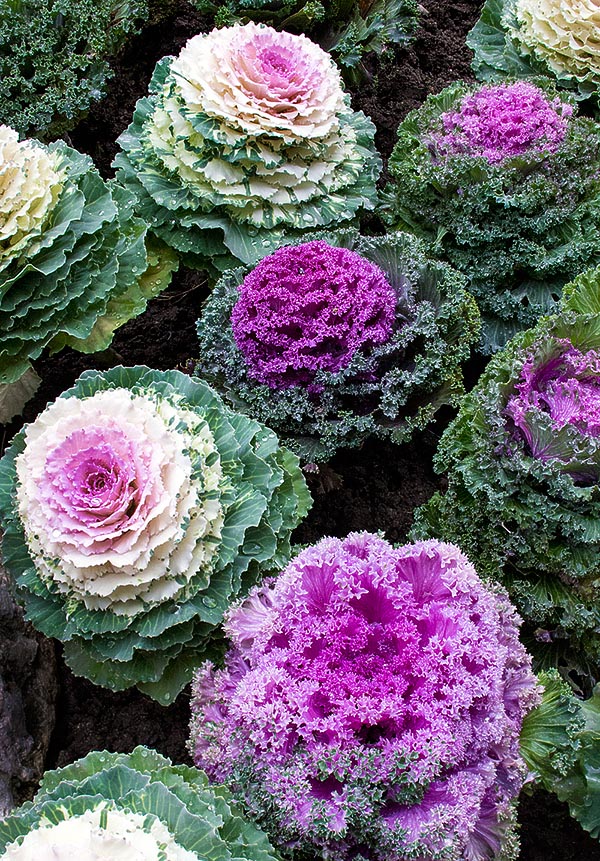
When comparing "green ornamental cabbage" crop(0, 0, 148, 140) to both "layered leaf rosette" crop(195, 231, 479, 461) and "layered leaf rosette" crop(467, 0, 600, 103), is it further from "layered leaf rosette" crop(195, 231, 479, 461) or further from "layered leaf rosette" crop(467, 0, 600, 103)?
"layered leaf rosette" crop(467, 0, 600, 103)

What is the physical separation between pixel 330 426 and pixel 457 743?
1342mm

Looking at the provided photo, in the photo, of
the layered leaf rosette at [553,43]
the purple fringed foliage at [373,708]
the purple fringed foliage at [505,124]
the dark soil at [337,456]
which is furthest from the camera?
the layered leaf rosette at [553,43]

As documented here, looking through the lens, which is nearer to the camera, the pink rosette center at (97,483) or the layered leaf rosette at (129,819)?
the layered leaf rosette at (129,819)

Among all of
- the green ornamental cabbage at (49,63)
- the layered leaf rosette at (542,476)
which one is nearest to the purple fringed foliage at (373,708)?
the layered leaf rosette at (542,476)

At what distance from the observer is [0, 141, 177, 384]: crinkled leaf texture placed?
3264 millimetres

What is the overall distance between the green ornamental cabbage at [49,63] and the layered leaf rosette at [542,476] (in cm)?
269

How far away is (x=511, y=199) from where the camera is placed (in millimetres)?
3670

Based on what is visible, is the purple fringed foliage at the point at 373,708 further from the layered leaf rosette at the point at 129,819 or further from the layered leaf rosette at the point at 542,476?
the layered leaf rosette at the point at 542,476

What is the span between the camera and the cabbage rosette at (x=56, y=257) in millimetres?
3229

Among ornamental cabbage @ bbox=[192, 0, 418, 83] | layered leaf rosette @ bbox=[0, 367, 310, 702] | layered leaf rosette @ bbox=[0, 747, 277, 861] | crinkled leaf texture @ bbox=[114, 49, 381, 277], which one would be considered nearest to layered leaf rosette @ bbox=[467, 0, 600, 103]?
ornamental cabbage @ bbox=[192, 0, 418, 83]

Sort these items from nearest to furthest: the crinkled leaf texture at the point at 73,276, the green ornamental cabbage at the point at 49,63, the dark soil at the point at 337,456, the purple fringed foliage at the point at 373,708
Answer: the purple fringed foliage at the point at 373,708 → the dark soil at the point at 337,456 → the crinkled leaf texture at the point at 73,276 → the green ornamental cabbage at the point at 49,63

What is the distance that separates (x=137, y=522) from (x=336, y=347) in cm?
116

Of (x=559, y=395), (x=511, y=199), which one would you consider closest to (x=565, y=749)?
(x=559, y=395)

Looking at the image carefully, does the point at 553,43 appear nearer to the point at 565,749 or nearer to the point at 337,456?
the point at 337,456
